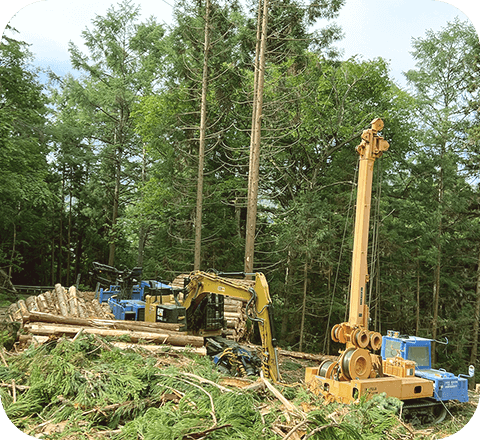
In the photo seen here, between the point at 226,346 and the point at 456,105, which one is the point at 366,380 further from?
the point at 456,105

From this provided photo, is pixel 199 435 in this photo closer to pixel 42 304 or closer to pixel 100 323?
pixel 100 323

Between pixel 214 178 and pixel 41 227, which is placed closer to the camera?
pixel 214 178

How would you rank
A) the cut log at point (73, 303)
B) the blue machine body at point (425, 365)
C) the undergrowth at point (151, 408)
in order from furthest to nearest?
the cut log at point (73, 303)
the blue machine body at point (425, 365)
the undergrowth at point (151, 408)

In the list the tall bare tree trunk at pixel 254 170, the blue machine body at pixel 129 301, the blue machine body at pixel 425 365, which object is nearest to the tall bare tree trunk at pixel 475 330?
the blue machine body at pixel 425 365

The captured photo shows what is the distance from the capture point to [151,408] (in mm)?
4871

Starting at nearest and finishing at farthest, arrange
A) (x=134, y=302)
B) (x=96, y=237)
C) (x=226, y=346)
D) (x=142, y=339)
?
(x=142, y=339) → (x=226, y=346) → (x=134, y=302) → (x=96, y=237)

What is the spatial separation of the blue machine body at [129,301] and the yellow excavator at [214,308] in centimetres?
50

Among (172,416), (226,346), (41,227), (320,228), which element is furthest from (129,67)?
(172,416)

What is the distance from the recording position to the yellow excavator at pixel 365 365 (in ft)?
28.2

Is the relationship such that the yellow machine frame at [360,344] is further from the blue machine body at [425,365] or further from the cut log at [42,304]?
the cut log at [42,304]

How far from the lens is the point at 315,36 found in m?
22.1

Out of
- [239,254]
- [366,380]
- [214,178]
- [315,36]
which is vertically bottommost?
[366,380]

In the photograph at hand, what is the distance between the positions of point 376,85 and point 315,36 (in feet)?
13.4

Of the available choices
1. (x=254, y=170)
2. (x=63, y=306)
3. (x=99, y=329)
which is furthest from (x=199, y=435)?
(x=254, y=170)
